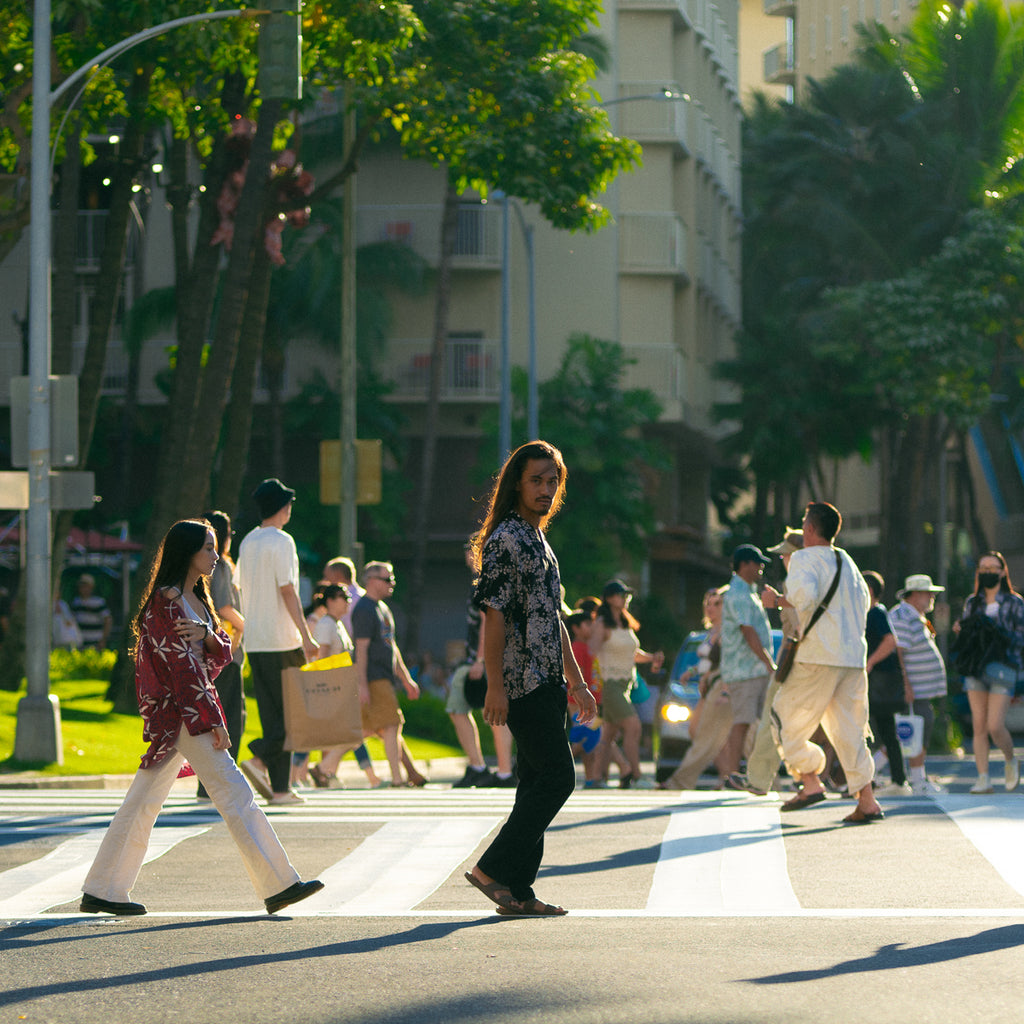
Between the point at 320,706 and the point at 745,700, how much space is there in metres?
3.70

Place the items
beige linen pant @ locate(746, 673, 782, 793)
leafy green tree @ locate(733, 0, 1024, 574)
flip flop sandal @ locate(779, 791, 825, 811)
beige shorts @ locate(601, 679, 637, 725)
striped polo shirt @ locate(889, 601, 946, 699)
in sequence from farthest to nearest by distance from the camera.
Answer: leafy green tree @ locate(733, 0, 1024, 574), beige shorts @ locate(601, 679, 637, 725), striped polo shirt @ locate(889, 601, 946, 699), beige linen pant @ locate(746, 673, 782, 793), flip flop sandal @ locate(779, 791, 825, 811)

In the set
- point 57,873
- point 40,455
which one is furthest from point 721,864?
point 40,455

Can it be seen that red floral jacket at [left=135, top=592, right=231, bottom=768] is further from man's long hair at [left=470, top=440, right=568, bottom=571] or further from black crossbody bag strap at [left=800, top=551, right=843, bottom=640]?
black crossbody bag strap at [left=800, top=551, right=843, bottom=640]

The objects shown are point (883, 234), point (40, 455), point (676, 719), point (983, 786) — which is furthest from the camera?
point (883, 234)

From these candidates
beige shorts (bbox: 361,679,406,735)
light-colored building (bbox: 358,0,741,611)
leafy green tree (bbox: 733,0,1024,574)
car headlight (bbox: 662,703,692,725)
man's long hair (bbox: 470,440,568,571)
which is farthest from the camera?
light-colored building (bbox: 358,0,741,611)

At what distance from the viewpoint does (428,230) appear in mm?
48094

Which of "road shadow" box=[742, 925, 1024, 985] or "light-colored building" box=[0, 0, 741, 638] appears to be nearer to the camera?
"road shadow" box=[742, 925, 1024, 985]

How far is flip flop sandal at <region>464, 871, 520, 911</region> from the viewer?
801 centimetres

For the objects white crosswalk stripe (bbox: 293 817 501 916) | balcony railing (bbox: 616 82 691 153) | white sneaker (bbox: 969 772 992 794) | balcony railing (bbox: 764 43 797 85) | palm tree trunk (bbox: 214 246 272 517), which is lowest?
white sneaker (bbox: 969 772 992 794)

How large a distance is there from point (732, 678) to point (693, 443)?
39.4 meters

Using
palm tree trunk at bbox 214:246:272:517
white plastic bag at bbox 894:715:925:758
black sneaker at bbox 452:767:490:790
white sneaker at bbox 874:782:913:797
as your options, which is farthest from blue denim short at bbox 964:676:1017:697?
palm tree trunk at bbox 214:246:272:517

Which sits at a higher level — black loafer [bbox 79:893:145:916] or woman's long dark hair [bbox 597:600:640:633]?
woman's long dark hair [bbox 597:600:640:633]

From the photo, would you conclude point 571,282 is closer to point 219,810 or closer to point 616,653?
point 616,653

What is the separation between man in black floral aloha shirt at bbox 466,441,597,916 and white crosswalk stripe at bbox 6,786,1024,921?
16.0 inches
